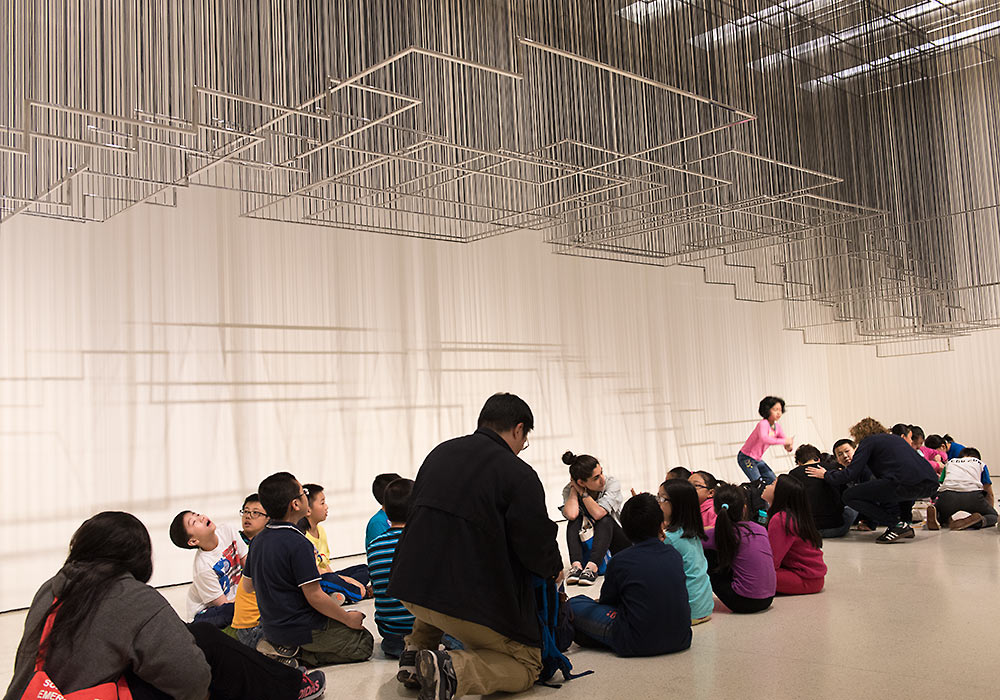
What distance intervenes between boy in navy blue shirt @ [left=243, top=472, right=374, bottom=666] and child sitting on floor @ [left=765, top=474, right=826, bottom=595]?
2.86 m

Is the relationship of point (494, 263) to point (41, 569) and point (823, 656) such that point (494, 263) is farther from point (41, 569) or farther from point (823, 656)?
point (823, 656)

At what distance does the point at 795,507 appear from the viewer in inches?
221

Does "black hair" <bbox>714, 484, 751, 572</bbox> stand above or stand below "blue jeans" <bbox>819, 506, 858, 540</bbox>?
above

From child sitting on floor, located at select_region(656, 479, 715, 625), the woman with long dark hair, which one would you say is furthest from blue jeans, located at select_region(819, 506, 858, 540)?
the woman with long dark hair

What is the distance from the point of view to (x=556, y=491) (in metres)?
10.9

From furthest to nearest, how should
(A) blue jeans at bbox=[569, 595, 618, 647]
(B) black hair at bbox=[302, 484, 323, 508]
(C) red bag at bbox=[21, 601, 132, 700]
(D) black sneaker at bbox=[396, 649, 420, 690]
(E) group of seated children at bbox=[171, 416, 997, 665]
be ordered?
(B) black hair at bbox=[302, 484, 323, 508], (A) blue jeans at bbox=[569, 595, 618, 647], (E) group of seated children at bbox=[171, 416, 997, 665], (D) black sneaker at bbox=[396, 649, 420, 690], (C) red bag at bbox=[21, 601, 132, 700]

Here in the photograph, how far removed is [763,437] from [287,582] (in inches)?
271

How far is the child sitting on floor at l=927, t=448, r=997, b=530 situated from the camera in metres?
8.13

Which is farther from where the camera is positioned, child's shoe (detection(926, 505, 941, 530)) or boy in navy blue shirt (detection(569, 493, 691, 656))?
child's shoe (detection(926, 505, 941, 530))

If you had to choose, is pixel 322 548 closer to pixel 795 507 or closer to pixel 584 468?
pixel 584 468

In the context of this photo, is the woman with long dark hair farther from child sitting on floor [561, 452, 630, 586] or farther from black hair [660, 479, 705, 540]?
child sitting on floor [561, 452, 630, 586]

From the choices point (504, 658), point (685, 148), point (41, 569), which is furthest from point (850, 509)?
point (41, 569)

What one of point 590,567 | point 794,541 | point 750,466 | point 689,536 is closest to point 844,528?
point 750,466

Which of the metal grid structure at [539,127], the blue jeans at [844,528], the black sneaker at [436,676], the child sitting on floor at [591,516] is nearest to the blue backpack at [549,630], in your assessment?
the black sneaker at [436,676]
